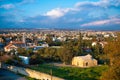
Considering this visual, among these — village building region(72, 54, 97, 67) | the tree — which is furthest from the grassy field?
village building region(72, 54, 97, 67)

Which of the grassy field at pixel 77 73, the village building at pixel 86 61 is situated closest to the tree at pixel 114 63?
the grassy field at pixel 77 73

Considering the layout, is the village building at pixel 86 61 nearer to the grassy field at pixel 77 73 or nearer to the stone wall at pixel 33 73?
the grassy field at pixel 77 73

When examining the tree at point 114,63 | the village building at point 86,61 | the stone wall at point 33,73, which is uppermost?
the tree at point 114,63

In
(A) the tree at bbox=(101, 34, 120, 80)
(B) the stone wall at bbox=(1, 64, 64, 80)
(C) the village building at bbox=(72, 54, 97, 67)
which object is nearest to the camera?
(A) the tree at bbox=(101, 34, 120, 80)

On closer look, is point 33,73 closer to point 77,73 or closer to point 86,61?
point 77,73

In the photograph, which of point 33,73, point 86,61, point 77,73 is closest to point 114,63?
point 33,73

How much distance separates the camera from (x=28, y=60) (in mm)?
47281

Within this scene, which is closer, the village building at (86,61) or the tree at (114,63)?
the tree at (114,63)

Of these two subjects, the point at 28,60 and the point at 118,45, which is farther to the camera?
the point at 28,60

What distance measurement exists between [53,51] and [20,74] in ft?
71.5

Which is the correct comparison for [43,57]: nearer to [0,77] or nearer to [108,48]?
[0,77]

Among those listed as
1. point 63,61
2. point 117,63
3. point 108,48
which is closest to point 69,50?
point 63,61

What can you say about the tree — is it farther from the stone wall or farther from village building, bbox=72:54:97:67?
village building, bbox=72:54:97:67

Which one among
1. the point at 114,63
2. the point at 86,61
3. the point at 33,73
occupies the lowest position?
the point at 86,61
